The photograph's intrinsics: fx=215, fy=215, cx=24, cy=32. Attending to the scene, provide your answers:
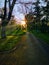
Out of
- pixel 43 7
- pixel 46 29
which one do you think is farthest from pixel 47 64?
pixel 43 7

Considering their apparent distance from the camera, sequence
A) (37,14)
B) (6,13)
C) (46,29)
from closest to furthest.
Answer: (6,13) < (46,29) < (37,14)

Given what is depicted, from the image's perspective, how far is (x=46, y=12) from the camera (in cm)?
7012

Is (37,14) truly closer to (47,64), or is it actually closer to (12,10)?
(12,10)

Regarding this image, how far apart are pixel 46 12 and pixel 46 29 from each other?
7.33 meters

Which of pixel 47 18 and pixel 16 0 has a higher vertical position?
pixel 16 0

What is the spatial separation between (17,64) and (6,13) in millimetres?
21120

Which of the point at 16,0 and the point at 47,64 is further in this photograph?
the point at 16,0

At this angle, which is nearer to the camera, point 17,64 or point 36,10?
point 17,64

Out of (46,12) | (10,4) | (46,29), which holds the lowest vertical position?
(46,29)

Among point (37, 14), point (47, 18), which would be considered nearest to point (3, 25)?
point (47, 18)

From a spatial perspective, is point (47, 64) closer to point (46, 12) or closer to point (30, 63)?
point (30, 63)

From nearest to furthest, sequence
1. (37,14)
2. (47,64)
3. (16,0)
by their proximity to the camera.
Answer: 1. (47,64)
2. (16,0)
3. (37,14)

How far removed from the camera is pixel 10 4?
1214 inches

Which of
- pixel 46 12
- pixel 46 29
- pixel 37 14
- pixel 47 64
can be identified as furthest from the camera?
pixel 37 14
